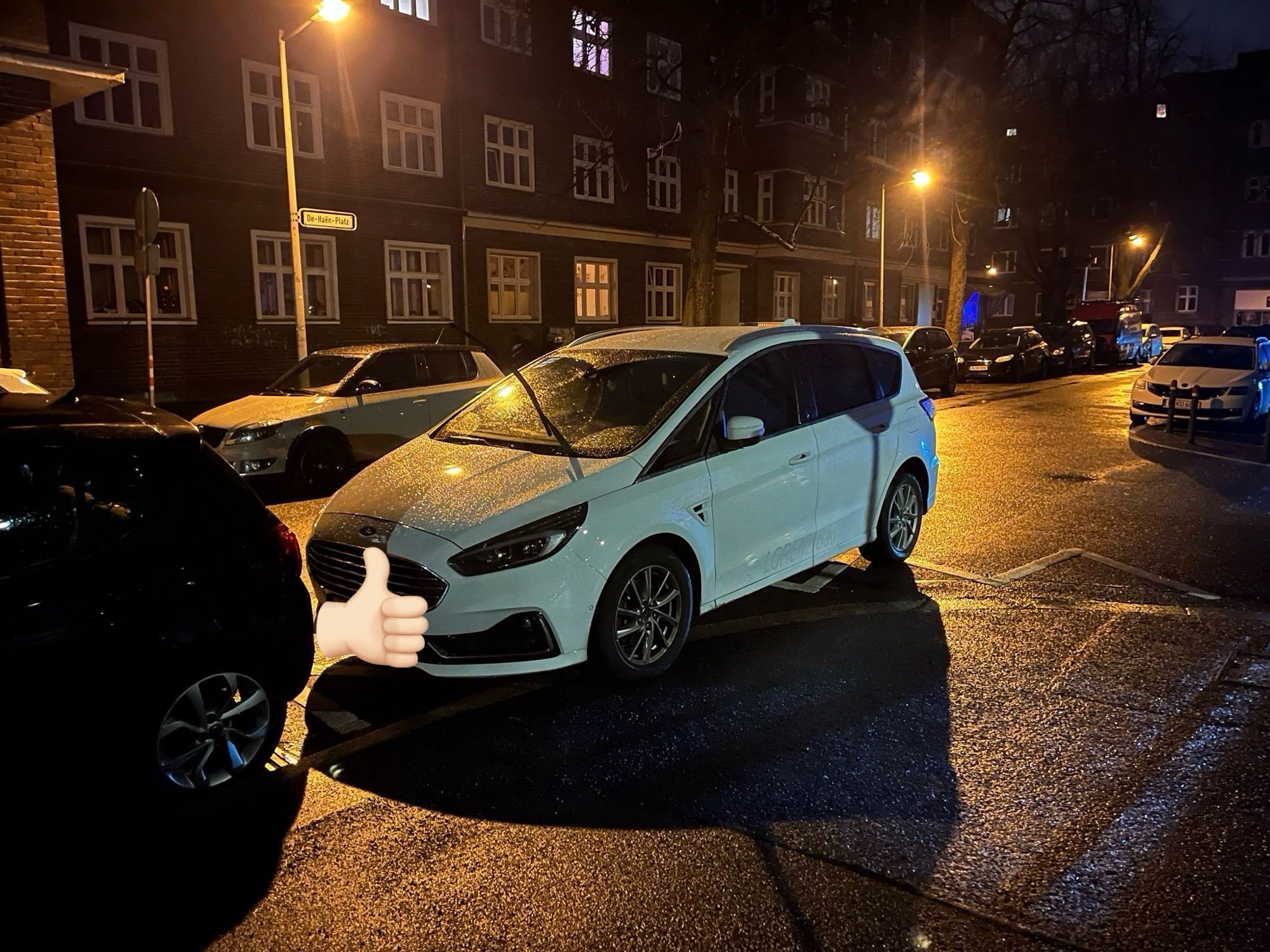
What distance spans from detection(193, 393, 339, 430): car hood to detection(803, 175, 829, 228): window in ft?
90.1

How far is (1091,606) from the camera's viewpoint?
254 inches

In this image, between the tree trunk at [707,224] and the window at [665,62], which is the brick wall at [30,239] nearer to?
the tree trunk at [707,224]

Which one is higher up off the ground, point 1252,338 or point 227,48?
point 227,48

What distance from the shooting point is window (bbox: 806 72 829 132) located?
3450 cm

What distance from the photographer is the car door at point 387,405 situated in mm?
10961

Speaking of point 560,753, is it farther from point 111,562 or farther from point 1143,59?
point 1143,59

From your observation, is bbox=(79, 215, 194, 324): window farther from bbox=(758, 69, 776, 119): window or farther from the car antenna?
bbox=(758, 69, 776, 119): window

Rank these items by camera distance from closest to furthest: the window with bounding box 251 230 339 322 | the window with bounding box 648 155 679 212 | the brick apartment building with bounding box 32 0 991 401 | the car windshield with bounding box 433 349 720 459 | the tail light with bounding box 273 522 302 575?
the tail light with bounding box 273 522 302 575, the car windshield with bounding box 433 349 720 459, the brick apartment building with bounding box 32 0 991 401, the window with bounding box 251 230 339 322, the window with bounding box 648 155 679 212

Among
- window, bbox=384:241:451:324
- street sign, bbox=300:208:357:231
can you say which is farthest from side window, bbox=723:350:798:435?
window, bbox=384:241:451:324

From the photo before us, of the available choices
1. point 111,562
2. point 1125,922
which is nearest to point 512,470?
point 111,562

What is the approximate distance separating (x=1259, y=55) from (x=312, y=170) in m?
64.4

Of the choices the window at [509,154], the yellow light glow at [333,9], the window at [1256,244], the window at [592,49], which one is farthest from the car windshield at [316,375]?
the window at [1256,244]

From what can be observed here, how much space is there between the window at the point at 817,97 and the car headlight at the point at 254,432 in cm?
2876

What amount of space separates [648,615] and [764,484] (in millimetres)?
1139
